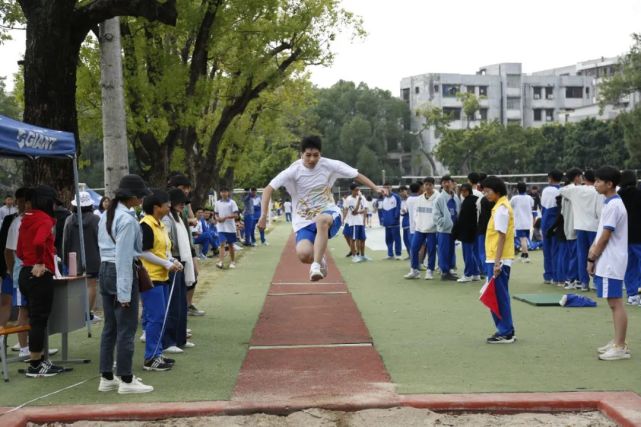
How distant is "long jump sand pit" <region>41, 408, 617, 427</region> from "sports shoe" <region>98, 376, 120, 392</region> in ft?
2.95

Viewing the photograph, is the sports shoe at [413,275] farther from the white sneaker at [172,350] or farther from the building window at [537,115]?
the building window at [537,115]

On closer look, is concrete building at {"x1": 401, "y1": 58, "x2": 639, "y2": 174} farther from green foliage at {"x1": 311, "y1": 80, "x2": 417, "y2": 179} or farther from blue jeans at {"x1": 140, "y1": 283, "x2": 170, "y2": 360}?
blue jeans at {"x1": 140, "y1": 283, "x2": 170, "y2": 360}

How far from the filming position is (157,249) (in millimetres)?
8500

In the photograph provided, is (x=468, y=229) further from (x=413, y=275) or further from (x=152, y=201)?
(x=152, y=201)

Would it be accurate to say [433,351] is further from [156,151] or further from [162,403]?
[156,151]

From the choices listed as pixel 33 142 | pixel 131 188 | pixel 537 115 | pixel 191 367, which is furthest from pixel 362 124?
pixel 131 188

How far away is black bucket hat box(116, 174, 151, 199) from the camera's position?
771cm

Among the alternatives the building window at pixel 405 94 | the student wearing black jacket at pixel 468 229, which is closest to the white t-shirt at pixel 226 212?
the student wearing black jacket at pixel 468 229

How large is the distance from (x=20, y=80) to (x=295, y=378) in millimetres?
16285

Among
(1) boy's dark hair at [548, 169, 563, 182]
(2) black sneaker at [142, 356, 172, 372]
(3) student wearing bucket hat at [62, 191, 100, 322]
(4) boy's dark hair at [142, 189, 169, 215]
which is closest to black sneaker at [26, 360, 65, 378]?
(2) black sneaker at [142, 356, 172, 372]

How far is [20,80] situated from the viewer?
2125 centimetres

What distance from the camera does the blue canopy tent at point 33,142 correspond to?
859 cm

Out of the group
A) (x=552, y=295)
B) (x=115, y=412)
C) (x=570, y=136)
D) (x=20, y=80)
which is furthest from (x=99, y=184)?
(x=115, y=412)

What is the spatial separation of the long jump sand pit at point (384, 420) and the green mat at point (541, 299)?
19.1 ft
